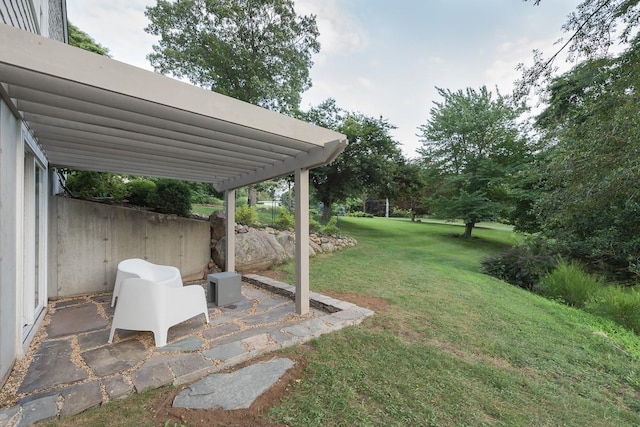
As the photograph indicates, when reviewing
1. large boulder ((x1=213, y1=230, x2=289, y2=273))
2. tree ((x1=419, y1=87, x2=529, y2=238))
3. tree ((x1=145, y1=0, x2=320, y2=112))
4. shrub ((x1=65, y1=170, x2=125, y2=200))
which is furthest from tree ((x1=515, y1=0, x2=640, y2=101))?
shrub ((x1=65, y1=170, x2=125, y2=200))

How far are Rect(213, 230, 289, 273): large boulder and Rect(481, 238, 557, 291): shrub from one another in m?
6.51

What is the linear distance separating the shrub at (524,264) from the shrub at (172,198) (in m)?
8.80

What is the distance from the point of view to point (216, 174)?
5156mm

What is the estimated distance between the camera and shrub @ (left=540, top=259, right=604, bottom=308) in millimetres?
5710

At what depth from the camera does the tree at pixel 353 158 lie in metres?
13.0

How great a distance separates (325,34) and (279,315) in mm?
12177

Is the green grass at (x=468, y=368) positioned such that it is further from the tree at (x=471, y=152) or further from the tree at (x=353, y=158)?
the tree at (x=471, y=152)

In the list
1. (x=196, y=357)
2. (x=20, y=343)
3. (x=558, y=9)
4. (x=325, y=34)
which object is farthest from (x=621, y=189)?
(x=325, y=34)

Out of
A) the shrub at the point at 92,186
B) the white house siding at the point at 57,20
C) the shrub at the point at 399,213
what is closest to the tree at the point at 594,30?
the white house siding at the point at 57,20

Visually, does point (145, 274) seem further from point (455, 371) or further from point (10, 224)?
point (455, 371)

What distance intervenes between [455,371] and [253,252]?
201 inches

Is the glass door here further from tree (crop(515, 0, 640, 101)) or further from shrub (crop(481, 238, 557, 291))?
shrub (crop(481, 238, 557, 291))

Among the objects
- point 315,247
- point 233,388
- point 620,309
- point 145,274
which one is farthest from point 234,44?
point 620,309

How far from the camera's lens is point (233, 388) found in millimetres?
2146
